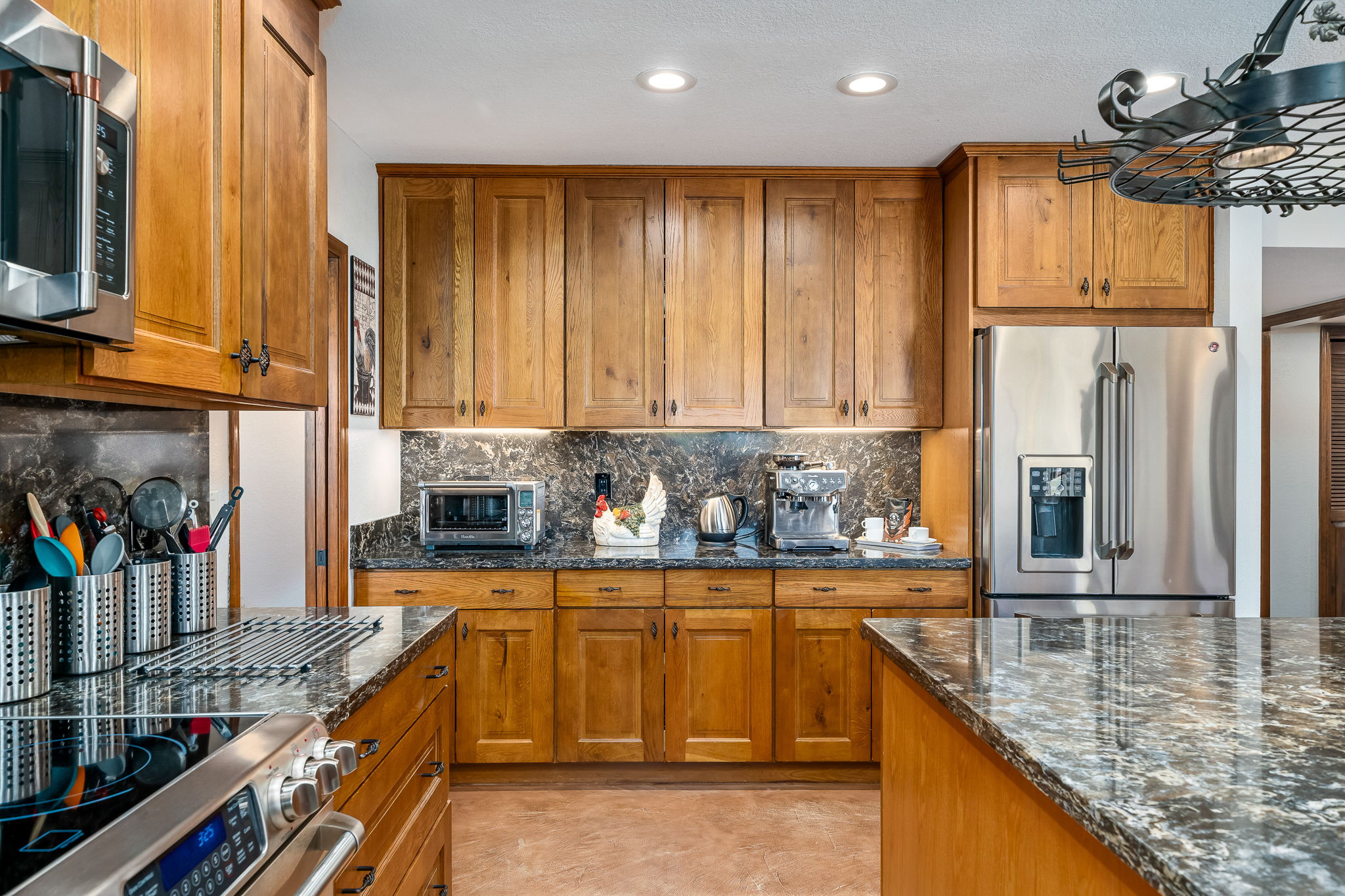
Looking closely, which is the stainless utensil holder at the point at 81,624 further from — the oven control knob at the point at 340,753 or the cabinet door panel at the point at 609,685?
the cabinet door panel at the point at 609,685

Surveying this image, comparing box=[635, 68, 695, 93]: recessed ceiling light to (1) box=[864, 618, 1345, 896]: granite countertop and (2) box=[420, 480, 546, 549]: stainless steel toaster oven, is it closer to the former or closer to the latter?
(2) box=[420, 480, 546, 549]: stainless steel toaster oven

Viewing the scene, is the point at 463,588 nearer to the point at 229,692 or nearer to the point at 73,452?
the point at 73,452

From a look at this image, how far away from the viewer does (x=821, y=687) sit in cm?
327

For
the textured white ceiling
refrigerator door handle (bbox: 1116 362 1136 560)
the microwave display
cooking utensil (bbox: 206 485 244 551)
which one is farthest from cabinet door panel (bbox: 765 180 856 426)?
cooking utensil (bbox: 206 485 244 551)

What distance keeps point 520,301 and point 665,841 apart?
2179mm

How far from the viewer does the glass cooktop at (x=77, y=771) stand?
82 centimetres

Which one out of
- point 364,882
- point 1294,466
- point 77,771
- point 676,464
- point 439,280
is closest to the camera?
point 77,771

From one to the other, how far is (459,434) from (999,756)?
2.98m

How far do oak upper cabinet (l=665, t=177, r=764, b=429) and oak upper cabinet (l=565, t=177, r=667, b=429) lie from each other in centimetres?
6

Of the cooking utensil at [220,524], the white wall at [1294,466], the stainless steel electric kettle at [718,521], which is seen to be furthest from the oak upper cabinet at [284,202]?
the white wall at [1294,466]

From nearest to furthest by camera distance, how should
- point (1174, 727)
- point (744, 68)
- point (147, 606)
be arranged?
point (1174, 727) → point (147, 606) → point (744, 68)

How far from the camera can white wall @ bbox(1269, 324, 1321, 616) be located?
5.79 meters

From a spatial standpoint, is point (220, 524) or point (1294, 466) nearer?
point (220, 524)

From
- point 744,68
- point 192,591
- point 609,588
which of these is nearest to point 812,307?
point 744,68
